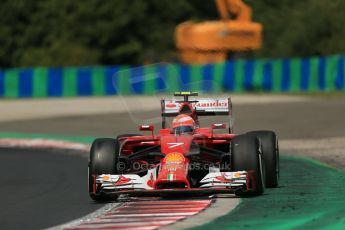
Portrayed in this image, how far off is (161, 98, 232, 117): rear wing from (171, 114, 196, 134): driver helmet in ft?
1.75

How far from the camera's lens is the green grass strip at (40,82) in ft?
163

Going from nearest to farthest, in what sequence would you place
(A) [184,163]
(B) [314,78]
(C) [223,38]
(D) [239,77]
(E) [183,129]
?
(A) [184,163] → (E) [183,129] → (B) [314,78] → (D) [239,77] → (C) [223,38]

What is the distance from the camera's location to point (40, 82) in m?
50.0

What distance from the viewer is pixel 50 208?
39.4 ft

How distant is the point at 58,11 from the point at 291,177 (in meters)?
59.7

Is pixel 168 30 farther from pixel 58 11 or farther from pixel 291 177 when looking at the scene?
pixel 291 177

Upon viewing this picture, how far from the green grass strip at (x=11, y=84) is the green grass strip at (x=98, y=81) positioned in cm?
321

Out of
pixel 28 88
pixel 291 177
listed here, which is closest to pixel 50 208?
pixel 291 177

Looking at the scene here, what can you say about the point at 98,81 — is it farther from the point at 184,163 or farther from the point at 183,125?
the point at 184,163

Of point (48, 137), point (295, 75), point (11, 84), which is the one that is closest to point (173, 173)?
point (48, 137)

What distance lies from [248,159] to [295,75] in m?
37.2

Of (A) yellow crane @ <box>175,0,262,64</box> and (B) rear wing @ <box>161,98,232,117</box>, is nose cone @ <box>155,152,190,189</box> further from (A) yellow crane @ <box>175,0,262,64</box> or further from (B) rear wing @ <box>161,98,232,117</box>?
(A) yellow crane @ <box>175,0,262,64</box>

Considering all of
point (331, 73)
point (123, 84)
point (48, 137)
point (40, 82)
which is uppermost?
point (331, 73)

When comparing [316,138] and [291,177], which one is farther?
[316,138]
